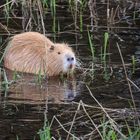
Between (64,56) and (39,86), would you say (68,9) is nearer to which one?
(64,56)

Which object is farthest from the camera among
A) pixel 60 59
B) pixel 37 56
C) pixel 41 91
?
pixel 37 56

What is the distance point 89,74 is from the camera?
7363mm

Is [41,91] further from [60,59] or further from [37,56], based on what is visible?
[37,56]

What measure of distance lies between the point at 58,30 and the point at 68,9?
1.27m

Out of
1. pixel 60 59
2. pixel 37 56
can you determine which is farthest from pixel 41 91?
pixel 37 56

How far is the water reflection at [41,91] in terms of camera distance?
6.41 metres

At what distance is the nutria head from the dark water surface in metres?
0.14

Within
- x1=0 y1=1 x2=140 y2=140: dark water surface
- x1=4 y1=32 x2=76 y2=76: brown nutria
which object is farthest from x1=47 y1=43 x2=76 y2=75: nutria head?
x1=0 y1=1 x2=140 y2=140: dark water surface

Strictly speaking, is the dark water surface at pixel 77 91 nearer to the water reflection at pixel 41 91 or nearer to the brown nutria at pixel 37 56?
the water reflection at pixel 41 91

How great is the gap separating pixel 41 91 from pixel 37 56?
1153 mm

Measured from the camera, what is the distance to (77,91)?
6777 mm

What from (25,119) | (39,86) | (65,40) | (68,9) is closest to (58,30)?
(65,40)

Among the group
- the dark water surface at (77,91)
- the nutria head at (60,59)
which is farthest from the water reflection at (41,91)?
the nutria head at (60,59)

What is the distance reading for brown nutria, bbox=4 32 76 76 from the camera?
7562 mm
